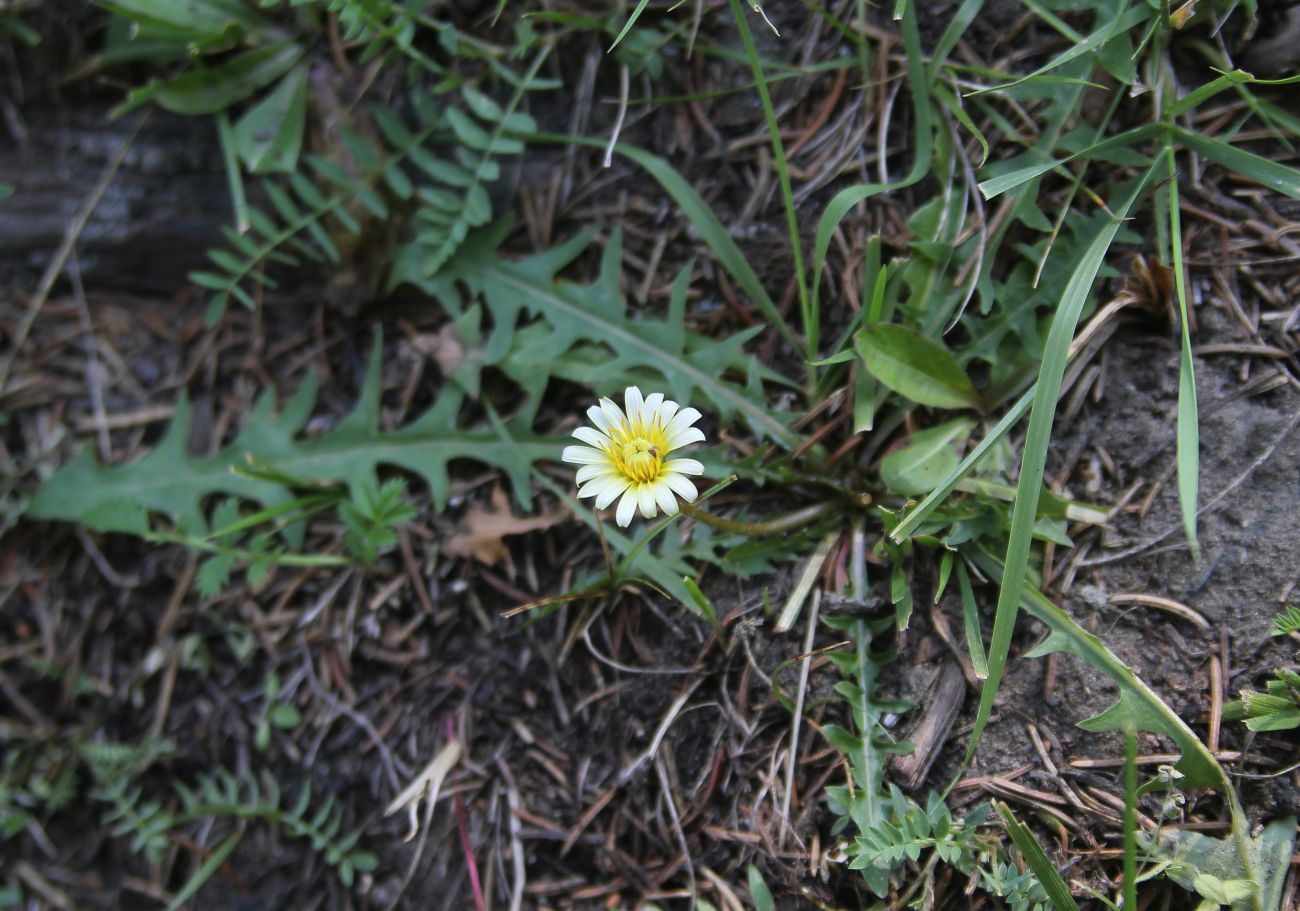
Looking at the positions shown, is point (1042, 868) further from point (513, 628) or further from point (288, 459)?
point (288, 459)

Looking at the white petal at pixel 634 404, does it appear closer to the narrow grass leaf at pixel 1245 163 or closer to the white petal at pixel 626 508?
the white petal at pixel 626 508

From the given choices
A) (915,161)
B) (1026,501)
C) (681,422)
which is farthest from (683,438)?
(915,161)

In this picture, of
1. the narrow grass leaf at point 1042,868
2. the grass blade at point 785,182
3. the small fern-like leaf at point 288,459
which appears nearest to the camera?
the narrow grass leaf at point 1042,868

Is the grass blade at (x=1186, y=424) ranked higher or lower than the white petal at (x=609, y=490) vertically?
higher

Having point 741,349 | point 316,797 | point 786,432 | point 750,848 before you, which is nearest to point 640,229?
point 741,349

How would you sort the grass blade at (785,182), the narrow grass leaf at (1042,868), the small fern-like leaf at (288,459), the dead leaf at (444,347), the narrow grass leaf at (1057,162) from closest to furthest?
the narrow grass leaf at (1042,868)
the narrow grass leaf at (1057,162)
the grass blade at (785,182)
the small fern-like leaf at (288,459)
the dead leaf at (444,347)

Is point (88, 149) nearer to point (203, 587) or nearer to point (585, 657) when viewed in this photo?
point (203, 587)

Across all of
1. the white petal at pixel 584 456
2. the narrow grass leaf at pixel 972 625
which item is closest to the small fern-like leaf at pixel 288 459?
the white petal at pixel 584 456
